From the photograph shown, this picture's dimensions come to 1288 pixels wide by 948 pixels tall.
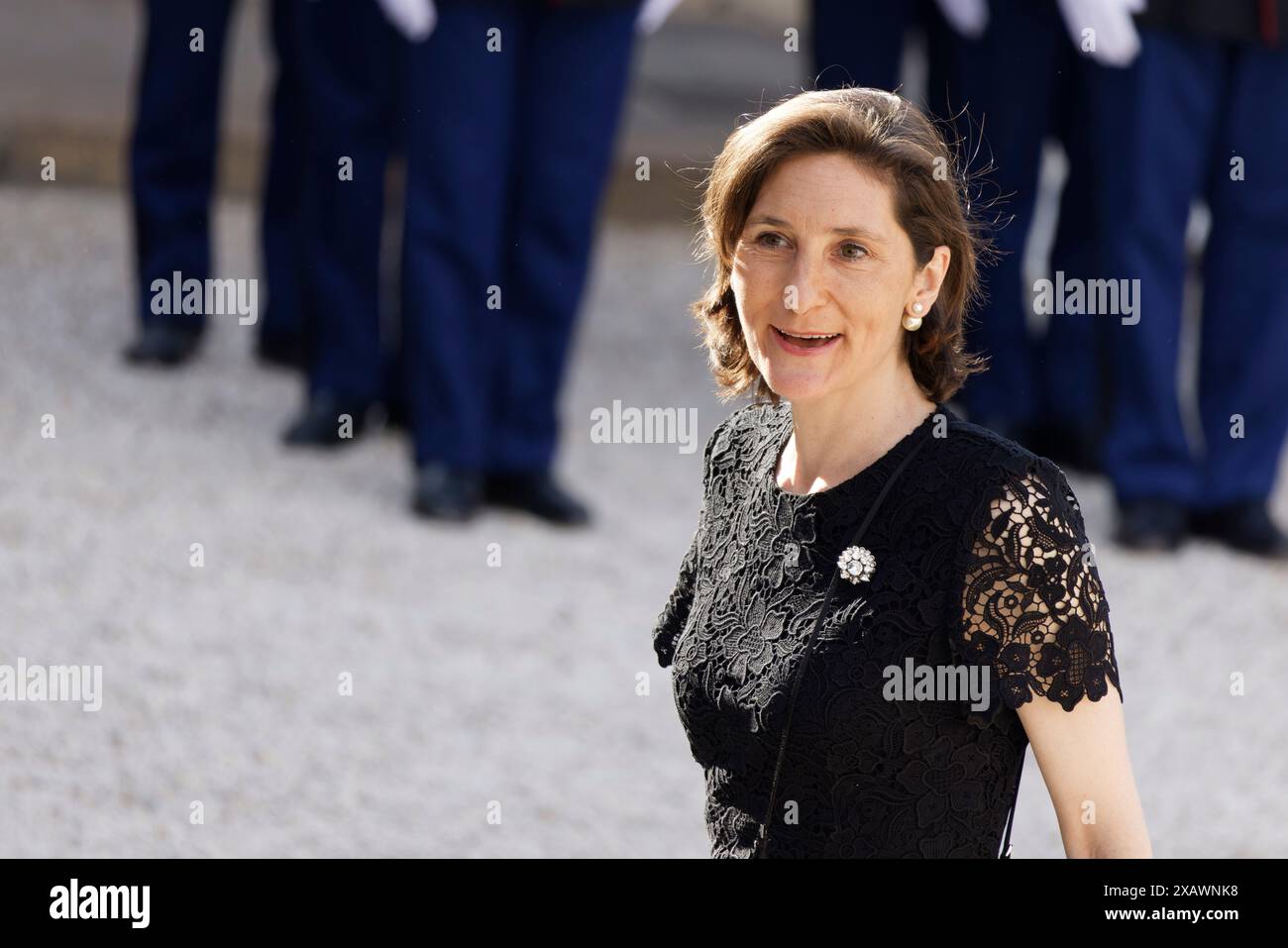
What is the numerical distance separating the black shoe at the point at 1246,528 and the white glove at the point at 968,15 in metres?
1.32

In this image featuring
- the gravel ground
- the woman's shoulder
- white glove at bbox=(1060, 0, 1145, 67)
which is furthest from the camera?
white glove at bbox=(1060, 0, 1145, 67)

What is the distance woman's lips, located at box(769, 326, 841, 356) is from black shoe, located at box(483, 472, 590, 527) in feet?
9.57

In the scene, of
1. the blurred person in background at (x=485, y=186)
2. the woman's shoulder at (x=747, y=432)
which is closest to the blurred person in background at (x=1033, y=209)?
the blurred person in background at (x=485, y=186)

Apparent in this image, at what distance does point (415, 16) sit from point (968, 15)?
56.2 inches

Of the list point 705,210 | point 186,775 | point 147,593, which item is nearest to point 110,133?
point 147,593

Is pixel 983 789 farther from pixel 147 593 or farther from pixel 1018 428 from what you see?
pixel 1018 428

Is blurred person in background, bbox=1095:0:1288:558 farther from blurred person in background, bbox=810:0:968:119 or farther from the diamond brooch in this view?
the diamond brooch

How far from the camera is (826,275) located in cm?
193

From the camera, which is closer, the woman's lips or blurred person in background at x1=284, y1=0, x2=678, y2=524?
the woman's lips

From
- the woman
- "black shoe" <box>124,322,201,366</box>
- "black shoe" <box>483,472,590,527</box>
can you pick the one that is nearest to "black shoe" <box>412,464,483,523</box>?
"black shoe" <box>483,472,590,527</box>

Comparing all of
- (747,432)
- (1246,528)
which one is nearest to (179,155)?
(1246,528)

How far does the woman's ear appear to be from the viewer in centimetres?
197

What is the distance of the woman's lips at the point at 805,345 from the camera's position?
1962mm

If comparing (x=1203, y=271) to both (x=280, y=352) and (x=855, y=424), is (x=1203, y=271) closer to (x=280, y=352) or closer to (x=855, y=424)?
(x=280, y=352)
